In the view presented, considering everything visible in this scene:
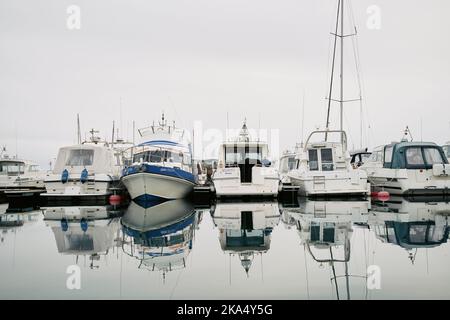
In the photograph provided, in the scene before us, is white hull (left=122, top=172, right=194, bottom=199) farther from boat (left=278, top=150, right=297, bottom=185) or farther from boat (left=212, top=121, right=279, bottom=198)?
boat (left=278, top=150, right=297, bottom=185)

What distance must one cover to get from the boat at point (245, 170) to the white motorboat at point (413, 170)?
603cm

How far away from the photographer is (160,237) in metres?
8.91

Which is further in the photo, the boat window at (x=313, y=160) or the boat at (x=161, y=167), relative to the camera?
the boat window at (x=313, y=160)

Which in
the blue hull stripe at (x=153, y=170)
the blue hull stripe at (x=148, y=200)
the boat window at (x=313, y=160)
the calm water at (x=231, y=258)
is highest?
the boat window at (x=313, y=160)

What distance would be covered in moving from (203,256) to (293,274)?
1.98 meters

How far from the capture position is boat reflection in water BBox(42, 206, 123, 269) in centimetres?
753

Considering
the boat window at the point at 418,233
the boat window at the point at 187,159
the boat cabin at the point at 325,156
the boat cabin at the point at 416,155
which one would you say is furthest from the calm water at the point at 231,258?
the boat window at the point at 187,159

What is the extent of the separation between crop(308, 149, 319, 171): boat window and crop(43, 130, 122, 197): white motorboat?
31.8 ft

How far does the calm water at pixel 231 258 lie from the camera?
5070 mm

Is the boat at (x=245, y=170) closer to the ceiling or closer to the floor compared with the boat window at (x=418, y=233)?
closer to the ceiling

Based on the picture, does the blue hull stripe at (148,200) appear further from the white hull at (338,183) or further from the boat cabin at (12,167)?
the boat cabin at (12,167)

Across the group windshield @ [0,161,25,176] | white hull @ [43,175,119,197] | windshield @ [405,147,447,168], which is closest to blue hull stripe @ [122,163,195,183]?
white hull @ [43,175,119,197]

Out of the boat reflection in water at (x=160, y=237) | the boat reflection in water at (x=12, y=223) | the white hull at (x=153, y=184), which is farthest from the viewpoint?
the white hull at (x=153, y=184)
